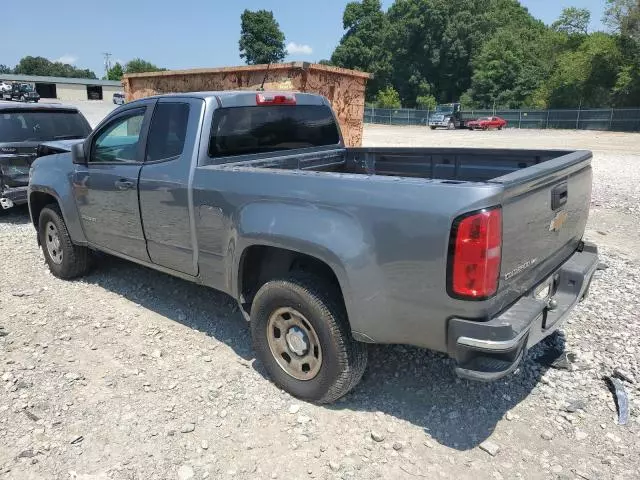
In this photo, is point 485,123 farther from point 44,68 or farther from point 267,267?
point 44,68

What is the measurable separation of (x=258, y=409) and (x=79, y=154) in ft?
9.40

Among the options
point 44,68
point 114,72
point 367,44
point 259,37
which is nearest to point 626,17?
point 367,44

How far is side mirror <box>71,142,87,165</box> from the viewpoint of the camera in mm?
4586

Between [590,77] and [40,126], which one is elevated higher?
[590,77]

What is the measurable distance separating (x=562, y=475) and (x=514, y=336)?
0.86 meters

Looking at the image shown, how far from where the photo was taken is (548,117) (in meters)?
45.3

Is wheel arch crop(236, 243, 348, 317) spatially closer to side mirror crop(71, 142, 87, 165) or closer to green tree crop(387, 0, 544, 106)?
side mirror crop(71, 142, 87, 165)

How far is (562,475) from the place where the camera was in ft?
8.79

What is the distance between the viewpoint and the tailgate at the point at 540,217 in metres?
2.53

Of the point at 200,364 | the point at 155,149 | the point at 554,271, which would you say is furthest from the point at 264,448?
the point at 155,149

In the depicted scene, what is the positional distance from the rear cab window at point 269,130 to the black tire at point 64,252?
2334 mm

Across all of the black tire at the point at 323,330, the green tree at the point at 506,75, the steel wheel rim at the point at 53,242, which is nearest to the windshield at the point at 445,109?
the green tree at the point at 506,75

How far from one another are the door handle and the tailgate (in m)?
2.85

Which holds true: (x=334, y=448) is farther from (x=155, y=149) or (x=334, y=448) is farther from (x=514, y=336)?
(x=155, y=149)
